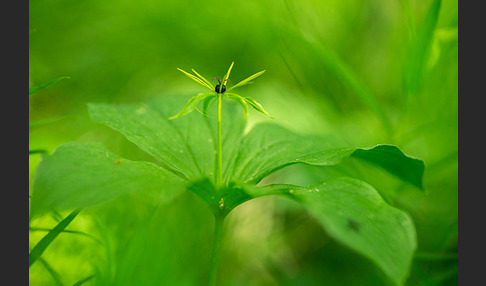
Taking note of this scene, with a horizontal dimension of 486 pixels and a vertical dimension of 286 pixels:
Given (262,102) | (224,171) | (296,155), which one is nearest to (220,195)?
(224,171)

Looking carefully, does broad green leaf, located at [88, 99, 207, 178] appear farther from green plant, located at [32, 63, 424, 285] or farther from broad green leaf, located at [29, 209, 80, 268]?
broad green leaf, located at [29, 209, 80, 268]

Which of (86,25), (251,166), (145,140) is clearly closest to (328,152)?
(251,166)

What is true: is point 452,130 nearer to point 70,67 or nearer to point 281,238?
point 281,238

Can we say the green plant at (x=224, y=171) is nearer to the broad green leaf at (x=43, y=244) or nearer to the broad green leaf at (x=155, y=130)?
the broad green leaf at (x=155, y=130)

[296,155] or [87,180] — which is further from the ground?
[87,180]

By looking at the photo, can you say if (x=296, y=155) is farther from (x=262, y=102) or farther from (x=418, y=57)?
(x=262, y=102)

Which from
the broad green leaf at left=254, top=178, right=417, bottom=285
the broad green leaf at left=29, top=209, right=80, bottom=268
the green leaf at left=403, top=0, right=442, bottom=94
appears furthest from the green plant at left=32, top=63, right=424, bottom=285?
the green leaf at left=403, top=0, right=442, bottom=94

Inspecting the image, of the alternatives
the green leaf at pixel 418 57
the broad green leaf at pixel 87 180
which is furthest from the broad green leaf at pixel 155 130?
the green leaf at pixel 418 57
